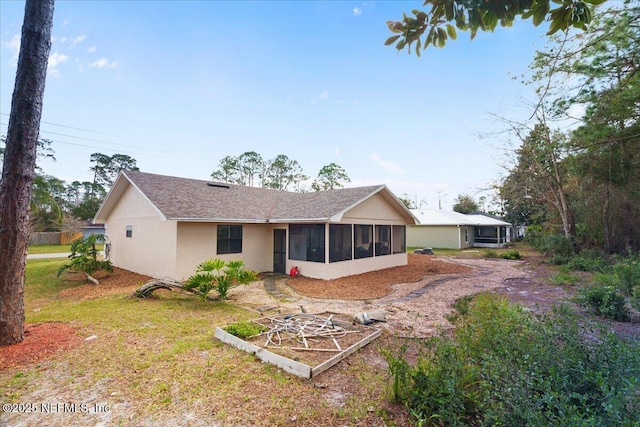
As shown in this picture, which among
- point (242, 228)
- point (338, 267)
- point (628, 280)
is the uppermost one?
point (242, 228)

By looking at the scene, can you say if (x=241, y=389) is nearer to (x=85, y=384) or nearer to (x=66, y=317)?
(x=85, y=384)

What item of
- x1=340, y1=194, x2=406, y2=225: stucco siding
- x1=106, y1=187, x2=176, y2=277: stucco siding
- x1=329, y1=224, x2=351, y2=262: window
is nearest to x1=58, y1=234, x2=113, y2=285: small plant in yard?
x1=106, y1=187, x2=176, y2=277: stucco siding

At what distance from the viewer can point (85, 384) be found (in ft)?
11.8

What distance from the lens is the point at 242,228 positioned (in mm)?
12156

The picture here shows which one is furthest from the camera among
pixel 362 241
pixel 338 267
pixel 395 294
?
pixel 362 241

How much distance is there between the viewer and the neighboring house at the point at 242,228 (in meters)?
10.4

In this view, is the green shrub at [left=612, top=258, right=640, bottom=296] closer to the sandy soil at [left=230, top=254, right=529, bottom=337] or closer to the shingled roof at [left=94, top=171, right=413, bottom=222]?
the sandy soil at [left=230, top=254, right=529, bottom=337]

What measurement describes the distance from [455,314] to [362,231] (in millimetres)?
6055

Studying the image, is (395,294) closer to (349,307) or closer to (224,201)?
(349,307)

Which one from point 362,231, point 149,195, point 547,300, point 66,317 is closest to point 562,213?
point 547,300

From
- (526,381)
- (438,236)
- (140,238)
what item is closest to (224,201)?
(140,238)

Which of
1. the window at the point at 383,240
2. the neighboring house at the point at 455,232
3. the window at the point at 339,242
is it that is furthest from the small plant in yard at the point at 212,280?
the neighboring house at the point at 455,232

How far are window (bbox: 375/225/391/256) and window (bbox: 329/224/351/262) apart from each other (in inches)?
91.3

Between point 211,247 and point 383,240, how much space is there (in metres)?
8.01
